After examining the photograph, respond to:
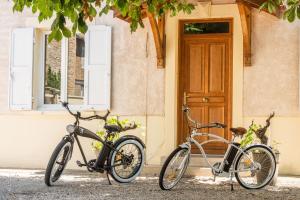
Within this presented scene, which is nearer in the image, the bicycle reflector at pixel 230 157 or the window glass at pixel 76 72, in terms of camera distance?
the bicycle reflector at pixel 230 157

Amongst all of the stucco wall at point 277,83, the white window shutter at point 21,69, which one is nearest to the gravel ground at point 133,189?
the stucco wall at point 277,83

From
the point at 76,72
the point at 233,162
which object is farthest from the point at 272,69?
the point at 76,72

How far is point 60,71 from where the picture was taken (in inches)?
422

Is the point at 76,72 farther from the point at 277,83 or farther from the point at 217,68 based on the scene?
the point at 277,83

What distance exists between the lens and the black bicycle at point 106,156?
7624mm

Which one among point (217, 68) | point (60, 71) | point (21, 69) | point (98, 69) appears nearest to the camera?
point (217, 68)

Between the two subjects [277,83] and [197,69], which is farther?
[197,69]

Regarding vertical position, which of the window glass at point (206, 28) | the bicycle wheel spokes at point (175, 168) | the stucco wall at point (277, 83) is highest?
the window glass at point (206, 28)

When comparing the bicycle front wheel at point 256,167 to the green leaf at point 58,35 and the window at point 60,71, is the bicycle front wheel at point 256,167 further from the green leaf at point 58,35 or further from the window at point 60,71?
the green leaf at point 58,35

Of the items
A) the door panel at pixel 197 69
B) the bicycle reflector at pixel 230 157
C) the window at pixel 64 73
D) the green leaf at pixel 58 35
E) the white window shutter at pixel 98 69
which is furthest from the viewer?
the window at pixel 64 73

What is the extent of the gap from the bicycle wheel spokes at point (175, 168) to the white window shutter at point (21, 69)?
4060 mm

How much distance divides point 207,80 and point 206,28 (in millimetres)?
997

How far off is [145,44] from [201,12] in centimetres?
121

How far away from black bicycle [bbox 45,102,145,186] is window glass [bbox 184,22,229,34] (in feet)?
9.68
